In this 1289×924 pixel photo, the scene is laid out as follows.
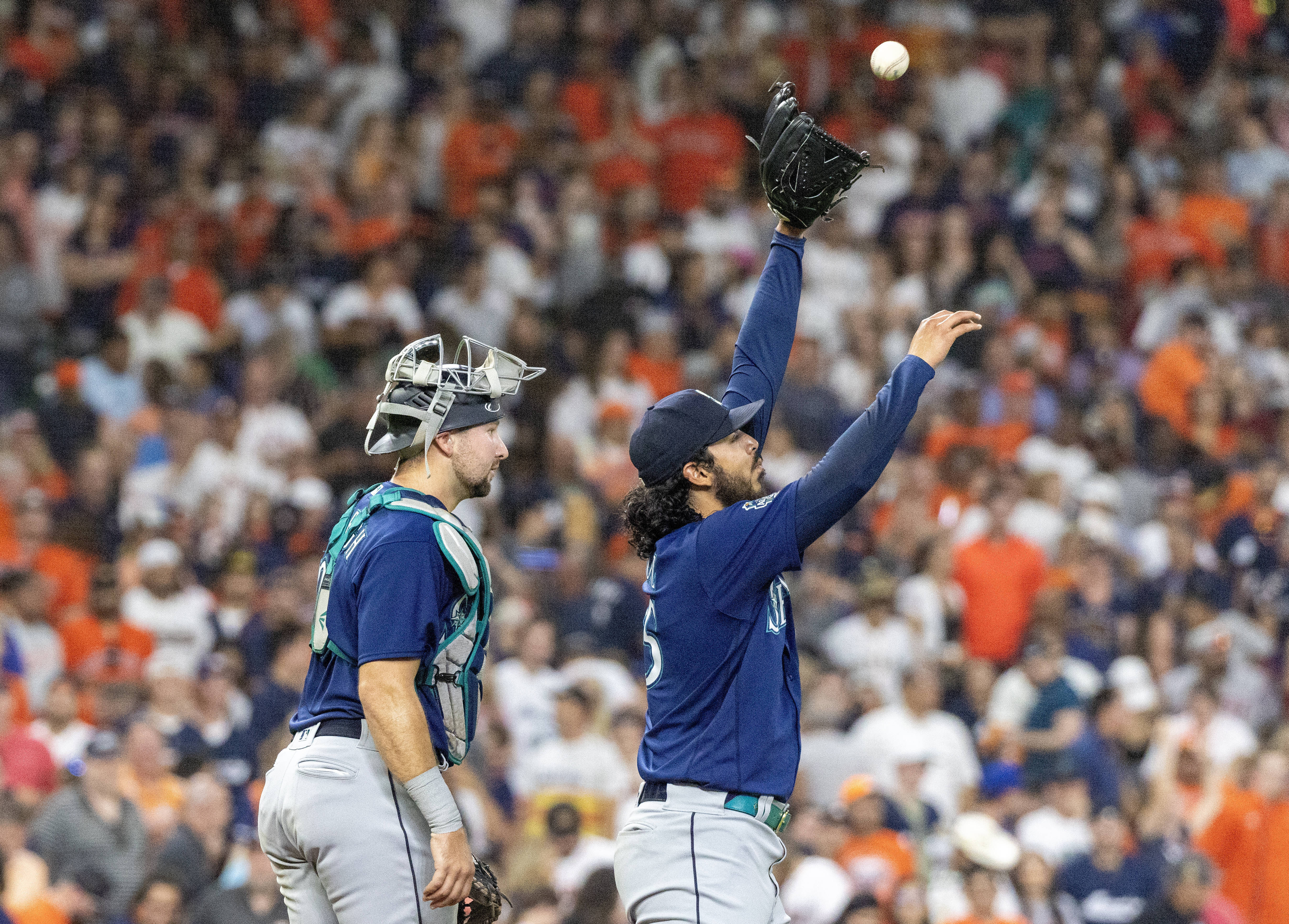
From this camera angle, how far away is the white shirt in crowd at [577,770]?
26.9 feet

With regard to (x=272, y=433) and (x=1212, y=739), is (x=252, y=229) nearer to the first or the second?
(x=272, y=433)

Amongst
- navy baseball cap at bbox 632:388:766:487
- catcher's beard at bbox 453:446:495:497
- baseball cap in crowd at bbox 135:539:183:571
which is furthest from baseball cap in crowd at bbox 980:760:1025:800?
catcher's beard at bbox 453:446:495:497

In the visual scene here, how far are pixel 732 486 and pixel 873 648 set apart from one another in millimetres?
5454

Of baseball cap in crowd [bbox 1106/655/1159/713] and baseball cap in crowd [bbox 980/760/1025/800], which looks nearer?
baseball cap in crowd [bbox 980/760/1025/800]

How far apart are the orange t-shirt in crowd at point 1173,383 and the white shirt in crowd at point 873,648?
9.44ft

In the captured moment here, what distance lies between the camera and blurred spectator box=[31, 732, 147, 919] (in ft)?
23.6

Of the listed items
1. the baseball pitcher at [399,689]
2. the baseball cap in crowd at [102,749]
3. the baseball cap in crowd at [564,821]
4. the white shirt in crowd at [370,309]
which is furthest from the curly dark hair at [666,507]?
the white shirt in crowd at [370,309]

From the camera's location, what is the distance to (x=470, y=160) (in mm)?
12289

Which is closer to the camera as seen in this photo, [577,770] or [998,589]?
[577,770]

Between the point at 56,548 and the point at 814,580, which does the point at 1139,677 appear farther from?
the point at 56,548

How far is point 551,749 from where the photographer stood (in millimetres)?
8297

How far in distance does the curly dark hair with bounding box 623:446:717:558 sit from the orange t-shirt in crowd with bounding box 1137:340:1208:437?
25.4 ft

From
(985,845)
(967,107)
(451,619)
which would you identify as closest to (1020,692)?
(985,845)

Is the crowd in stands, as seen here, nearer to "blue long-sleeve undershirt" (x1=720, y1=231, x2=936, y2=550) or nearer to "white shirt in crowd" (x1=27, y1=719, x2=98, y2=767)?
"white shirt in crowd" (x1=27, y1=719, x2=98, y2=767)
